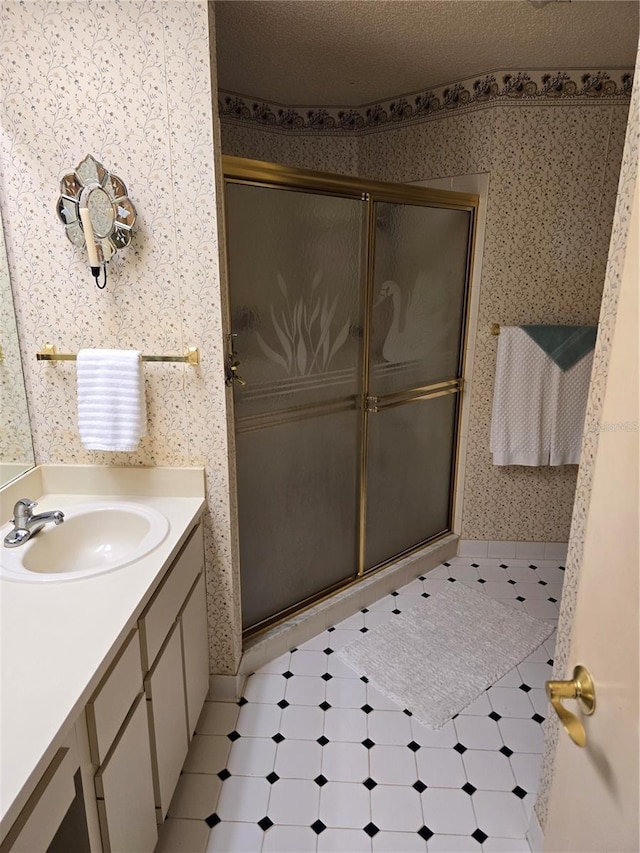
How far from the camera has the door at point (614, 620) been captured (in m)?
0.63

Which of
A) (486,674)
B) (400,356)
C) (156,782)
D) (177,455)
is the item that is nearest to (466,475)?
(400,356)

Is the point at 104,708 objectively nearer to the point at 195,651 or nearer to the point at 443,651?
the point at 195,651

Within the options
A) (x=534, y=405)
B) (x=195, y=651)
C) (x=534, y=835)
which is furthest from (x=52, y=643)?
(x=534, y=405)

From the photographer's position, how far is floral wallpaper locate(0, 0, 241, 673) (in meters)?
1.44

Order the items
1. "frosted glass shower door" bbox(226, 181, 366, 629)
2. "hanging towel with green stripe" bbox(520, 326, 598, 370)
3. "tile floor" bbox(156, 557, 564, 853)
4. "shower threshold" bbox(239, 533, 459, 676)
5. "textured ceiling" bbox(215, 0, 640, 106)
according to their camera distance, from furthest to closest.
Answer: "hanging towel with green stripe" bbox(520, 326, 598, 370) < "shower threshold" bbox(239, 533, 459, 676) < "frosted glass shower door" bbox(226, 181, 366, 629) < "textured ceiling" bbox(215, 0, 640, 106) < "tile floor" bbox(156, 557, 564, 853)

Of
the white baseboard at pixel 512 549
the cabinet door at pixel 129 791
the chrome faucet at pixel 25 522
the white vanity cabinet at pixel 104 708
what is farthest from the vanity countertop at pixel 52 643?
the white baseboard at pixel 512 549

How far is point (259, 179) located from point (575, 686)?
1674 mm

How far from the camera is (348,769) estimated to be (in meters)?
1.71

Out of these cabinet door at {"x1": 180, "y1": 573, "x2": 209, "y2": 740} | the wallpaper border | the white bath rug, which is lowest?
the white bath rug

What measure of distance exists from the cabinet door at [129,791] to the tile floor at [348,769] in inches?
10.8

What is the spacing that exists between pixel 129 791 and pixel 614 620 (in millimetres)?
1097

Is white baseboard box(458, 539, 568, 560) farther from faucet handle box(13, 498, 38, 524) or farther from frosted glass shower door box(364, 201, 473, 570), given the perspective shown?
faucet handle box(13, 498, 38, 524)

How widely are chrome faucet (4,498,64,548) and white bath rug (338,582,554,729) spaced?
4.30 ft

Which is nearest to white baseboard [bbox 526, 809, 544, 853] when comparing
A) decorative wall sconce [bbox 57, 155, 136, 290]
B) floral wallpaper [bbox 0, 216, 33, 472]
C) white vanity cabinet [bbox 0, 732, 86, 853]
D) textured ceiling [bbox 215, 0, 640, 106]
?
white vanity cabinet [bbox 0, 732, 86, 853]
